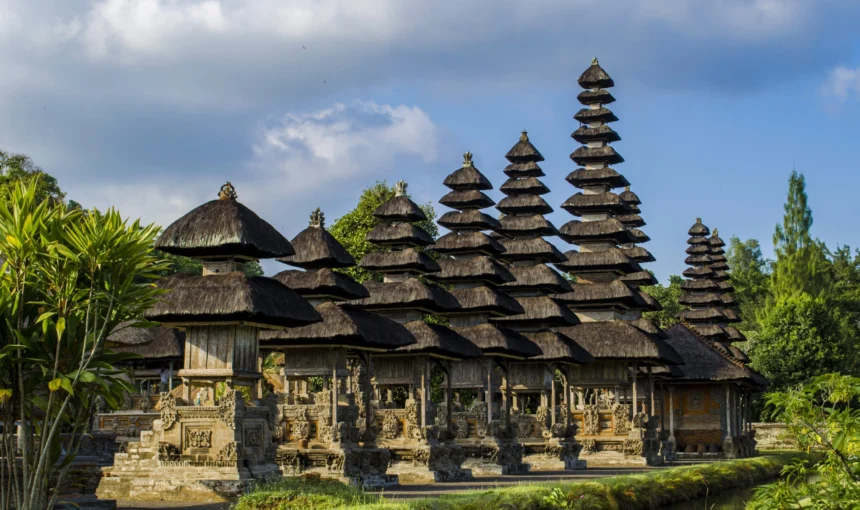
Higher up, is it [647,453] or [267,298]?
[267,298]

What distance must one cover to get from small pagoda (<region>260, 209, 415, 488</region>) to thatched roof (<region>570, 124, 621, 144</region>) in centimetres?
2260

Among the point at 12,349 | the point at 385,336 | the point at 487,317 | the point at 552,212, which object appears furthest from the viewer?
the point at 552,212

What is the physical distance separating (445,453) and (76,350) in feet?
62.3

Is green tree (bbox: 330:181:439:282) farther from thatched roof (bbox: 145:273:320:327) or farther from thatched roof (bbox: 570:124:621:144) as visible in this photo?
thatched roof (bbox: 145:273:320:327)

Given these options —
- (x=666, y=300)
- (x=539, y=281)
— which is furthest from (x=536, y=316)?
(x=666, y=300)

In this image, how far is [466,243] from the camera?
42.4m

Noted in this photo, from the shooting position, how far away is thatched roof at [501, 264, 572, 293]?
44.7m

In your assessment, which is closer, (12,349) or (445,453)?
(12,349)

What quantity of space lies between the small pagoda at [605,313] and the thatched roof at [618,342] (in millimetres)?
39

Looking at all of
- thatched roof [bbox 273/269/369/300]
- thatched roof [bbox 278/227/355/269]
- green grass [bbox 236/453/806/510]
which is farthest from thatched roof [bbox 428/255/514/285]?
green grass [bbox 236/453/806/510]

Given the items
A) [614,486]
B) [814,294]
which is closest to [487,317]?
[614,486]

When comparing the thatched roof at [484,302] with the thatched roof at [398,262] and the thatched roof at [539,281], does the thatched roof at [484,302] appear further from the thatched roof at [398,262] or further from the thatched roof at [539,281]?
the thatched roof at [539,281]

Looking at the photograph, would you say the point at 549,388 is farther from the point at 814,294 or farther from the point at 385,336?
the point at 814,294

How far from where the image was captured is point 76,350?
1647 centimetres
